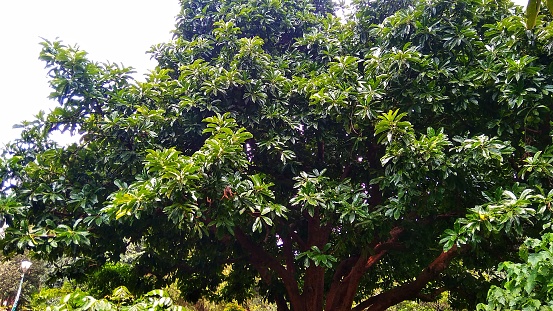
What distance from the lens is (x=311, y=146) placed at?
5.81 meters

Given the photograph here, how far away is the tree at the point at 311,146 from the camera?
3.93 m

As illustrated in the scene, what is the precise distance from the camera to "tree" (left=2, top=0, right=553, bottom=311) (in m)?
3.93

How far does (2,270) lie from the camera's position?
1967 centimetres

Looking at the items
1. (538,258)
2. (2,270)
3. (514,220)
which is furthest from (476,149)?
(2,270)

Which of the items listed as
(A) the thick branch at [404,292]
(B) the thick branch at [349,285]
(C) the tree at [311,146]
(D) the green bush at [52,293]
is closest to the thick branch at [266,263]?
(C) the tree at [311,146]

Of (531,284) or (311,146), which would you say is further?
(311,146)

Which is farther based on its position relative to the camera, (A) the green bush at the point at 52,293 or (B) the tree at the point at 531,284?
(A) the green bush at the point at 52,293

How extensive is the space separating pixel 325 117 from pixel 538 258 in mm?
2797

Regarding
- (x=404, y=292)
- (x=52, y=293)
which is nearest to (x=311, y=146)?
(x=404, y=292)

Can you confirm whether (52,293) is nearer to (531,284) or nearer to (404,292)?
(531,284)

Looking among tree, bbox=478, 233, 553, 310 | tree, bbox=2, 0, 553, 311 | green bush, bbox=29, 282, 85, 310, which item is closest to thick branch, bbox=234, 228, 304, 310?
tree, bbox=2, 0, 553, 311

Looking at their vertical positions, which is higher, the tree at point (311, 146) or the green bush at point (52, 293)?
the tree at point (311, 146)

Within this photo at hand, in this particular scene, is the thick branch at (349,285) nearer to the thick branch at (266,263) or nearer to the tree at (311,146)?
the tree at (311,146)

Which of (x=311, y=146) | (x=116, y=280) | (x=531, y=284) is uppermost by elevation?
(x=311, y=146)
